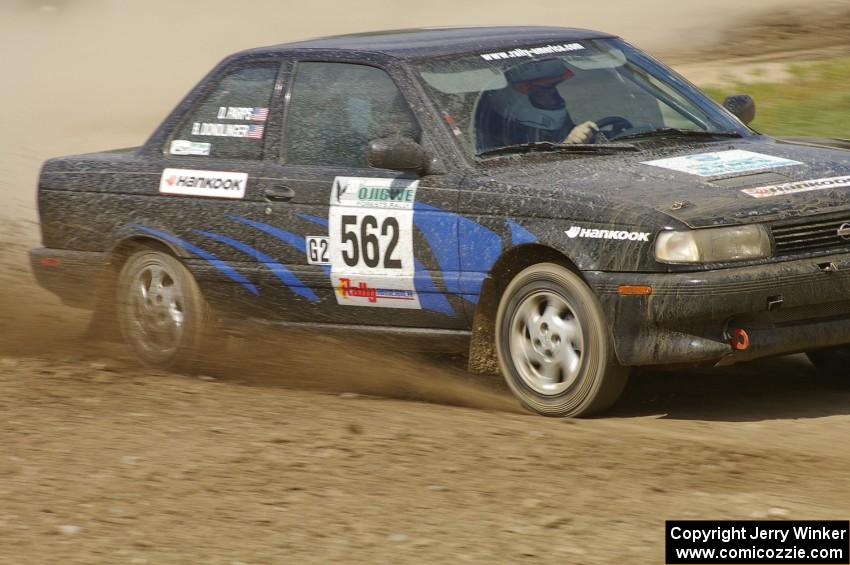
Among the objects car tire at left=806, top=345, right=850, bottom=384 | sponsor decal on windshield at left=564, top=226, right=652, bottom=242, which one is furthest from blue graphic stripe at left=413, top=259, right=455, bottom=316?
car tire at left=806, top=345, right=850, bottom=384

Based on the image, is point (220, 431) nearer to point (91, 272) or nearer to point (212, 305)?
point (212, 305)

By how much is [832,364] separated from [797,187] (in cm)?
126

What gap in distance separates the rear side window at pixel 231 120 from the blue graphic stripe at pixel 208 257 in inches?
16.9

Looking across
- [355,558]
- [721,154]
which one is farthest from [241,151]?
[355,558]

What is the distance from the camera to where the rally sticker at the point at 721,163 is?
6727 mm

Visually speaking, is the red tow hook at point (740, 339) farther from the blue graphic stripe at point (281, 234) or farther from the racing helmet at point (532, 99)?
the blue graphic stripe at point (281, 234)

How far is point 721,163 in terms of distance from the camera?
6.87 m

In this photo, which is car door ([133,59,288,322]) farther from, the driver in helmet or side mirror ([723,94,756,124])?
side mirror ([723,94,756,124])

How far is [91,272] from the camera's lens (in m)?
8.41

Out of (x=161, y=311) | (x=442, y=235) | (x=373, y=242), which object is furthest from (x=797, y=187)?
(x=161, y=311)

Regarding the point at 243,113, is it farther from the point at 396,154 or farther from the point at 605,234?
the point at 605,234

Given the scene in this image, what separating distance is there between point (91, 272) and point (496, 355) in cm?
255

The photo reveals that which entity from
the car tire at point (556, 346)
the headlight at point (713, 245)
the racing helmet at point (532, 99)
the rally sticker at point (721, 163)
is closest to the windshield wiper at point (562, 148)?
the racing helmet at point (532, 99)

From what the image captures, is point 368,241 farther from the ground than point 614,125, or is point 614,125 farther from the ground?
point 614,125
